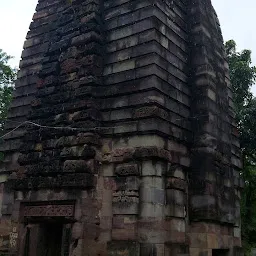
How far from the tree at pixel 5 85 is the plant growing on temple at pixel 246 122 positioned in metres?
11.1

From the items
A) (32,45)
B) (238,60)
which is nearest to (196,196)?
(32,45)

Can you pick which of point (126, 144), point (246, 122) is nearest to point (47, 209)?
point (126, 144)

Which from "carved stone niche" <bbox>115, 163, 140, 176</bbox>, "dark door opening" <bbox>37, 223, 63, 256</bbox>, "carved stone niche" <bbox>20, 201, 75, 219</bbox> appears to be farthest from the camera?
"dark door opening" <bbox>37, 223, 63, 256</bbox>

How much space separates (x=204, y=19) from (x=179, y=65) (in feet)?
6.26

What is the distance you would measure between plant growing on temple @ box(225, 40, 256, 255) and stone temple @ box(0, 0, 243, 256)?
22.5 feet

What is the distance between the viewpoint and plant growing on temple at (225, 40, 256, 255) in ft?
53.8

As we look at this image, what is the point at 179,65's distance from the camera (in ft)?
28.7

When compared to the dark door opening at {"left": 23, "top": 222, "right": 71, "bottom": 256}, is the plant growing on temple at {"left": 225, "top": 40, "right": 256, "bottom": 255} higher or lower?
higher

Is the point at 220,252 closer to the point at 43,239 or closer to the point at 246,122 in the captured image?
the point at 43,239

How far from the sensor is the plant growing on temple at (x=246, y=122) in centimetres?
1641

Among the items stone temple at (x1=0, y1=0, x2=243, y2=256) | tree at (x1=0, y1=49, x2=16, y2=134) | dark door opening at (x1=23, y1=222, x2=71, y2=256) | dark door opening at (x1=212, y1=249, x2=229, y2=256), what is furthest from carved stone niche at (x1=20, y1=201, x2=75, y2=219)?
tree at (x1=0, y1=49, x2=16, y2=134)

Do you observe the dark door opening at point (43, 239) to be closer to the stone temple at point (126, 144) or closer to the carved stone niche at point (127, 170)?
the stone temple at point (126, 144)

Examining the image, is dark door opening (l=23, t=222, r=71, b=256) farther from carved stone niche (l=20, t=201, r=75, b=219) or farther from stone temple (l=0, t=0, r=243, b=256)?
carved stone niche (l=20, t=201, r=75, b=219)

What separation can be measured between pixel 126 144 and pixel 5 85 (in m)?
13.3
